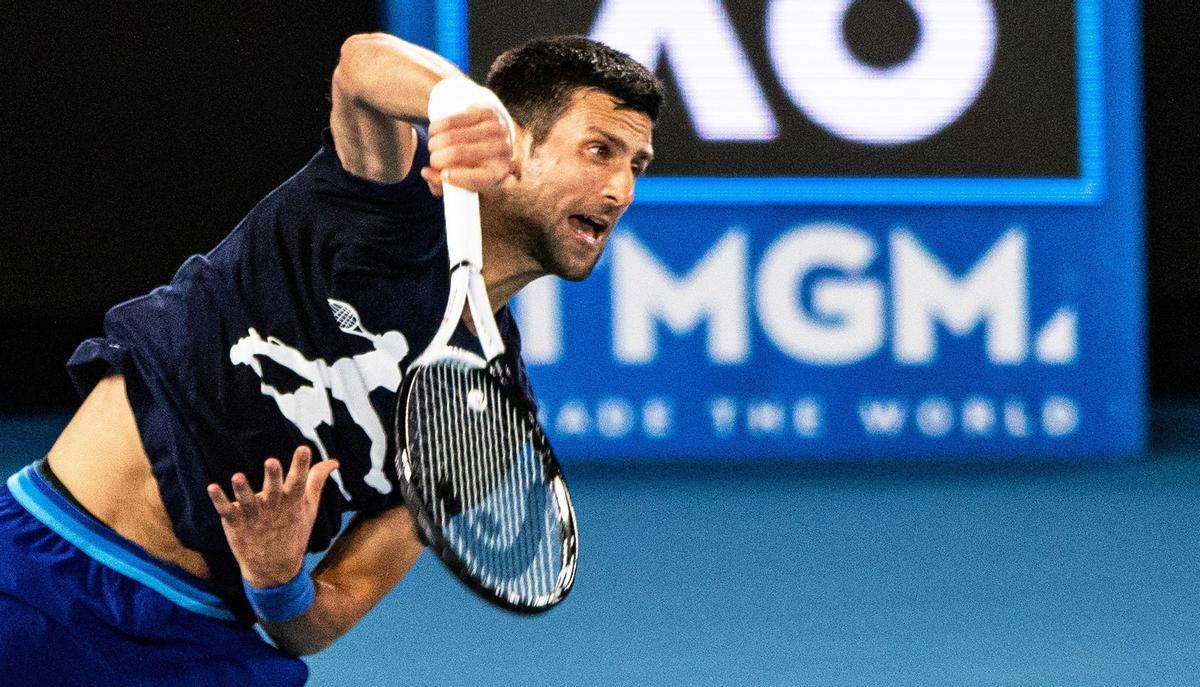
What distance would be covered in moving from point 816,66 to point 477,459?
10.8 ft

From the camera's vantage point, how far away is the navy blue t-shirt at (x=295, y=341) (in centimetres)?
194

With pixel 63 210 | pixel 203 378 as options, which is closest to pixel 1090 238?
pixel 63 210

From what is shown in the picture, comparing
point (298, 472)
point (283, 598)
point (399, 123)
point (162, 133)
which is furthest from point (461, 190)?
point (162, 133)

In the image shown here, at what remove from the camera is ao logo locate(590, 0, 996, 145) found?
16.4ft

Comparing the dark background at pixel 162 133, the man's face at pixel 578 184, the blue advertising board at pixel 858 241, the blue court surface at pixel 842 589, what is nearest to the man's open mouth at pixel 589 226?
the man's face at pixel 578 184

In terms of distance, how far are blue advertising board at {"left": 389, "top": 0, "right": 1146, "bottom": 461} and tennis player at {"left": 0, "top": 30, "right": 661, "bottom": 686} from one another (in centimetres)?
299

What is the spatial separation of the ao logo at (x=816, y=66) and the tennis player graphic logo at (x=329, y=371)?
10.4 feet

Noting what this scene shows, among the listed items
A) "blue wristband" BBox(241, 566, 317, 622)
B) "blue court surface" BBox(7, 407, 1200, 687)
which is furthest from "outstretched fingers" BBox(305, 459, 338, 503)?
"blue court surface" BBox(7, 407, 1200, 687)

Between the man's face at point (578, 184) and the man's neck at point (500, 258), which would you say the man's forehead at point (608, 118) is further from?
the man's neck at point (500, 258)

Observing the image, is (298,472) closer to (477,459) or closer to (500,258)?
(477,459)

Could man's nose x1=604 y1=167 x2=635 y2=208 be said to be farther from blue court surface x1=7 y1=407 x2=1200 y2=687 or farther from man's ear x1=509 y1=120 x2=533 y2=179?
blue court surface x1=7 y1=407 x2=1200 y2=687

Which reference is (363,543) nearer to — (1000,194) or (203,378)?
(203,378)

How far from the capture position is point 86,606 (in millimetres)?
1976

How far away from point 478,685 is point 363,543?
1450 mm
